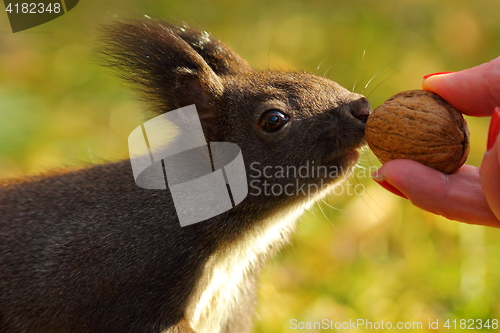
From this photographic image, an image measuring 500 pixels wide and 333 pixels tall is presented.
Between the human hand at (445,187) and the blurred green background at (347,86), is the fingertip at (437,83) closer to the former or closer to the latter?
the human hand at (445,187)

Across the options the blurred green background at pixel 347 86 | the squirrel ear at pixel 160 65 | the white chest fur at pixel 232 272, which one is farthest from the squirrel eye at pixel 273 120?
the blurred green background at pixel 347 86

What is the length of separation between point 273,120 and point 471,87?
0.78m

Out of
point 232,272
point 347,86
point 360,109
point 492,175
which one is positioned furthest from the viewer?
point 347,86

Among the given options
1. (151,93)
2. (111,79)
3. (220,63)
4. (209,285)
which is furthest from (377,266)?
(111,79)

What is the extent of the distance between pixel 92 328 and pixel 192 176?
0.74 m

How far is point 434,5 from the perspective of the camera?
5.86 metres

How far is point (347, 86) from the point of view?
4.57 meters

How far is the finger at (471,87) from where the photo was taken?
2.14 m

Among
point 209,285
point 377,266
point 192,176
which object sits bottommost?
point 377,266

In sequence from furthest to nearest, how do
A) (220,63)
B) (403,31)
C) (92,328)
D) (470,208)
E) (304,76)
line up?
(403,31)
(220,63)
(304,76)
(92,328)
(470,208)

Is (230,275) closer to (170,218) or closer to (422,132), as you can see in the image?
(170,218)

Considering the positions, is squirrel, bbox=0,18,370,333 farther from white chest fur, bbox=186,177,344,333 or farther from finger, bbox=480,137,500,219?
finger, bbox=480,137,500,219

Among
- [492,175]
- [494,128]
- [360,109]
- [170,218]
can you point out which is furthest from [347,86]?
[492,175]

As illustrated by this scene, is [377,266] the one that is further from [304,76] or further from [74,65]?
[74,65]
